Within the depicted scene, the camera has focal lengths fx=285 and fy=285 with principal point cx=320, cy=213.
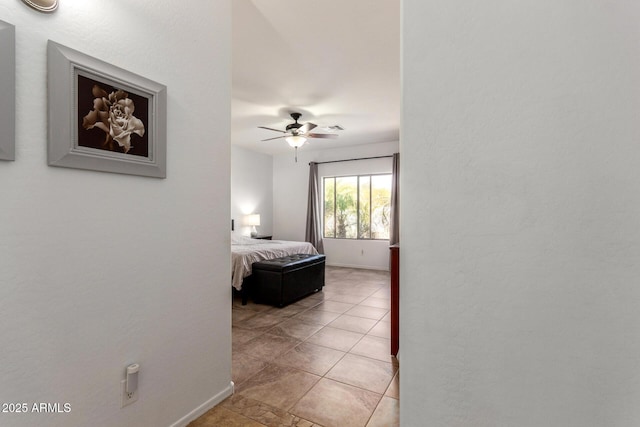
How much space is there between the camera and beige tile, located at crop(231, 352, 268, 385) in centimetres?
212

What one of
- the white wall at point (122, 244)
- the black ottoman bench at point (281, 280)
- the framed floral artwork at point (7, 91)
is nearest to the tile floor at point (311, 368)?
the black ottoman bench at point (281, 280)

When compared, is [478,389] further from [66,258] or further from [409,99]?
[66,258]

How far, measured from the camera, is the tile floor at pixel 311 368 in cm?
172

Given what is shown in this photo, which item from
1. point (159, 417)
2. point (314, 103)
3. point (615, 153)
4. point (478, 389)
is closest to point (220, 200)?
point (159, 417)

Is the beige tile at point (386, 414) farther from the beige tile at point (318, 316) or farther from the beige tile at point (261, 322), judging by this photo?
the beige tile at point (261, 322)

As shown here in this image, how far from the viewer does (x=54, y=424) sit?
1146 millimetres

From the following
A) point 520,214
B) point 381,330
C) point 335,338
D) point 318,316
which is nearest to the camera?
point 520,214

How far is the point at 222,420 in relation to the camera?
1.68m

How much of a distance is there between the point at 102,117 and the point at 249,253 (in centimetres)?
296


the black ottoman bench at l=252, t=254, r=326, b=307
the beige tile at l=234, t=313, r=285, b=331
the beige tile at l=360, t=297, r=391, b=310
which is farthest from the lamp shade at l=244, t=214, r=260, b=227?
the beige tile at l=360, t=297, r=391, b=310

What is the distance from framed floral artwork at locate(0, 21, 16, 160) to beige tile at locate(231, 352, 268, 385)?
1861 mm

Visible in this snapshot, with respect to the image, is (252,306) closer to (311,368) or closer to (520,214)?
(311,368)

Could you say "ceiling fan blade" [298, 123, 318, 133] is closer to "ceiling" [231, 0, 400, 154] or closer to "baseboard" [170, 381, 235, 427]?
"ceiling" [231, 0, 400, 154]

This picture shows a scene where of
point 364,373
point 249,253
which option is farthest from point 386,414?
point 249,253
